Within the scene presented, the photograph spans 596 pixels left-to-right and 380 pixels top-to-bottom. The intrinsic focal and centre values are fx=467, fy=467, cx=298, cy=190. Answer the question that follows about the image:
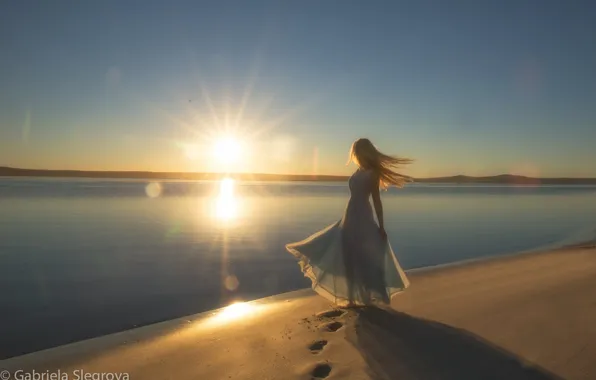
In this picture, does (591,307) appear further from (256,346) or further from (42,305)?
(42,305)

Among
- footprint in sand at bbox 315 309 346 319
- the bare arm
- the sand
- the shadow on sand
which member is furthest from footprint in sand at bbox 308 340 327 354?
the bare arm

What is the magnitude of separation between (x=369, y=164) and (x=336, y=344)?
2540 millimetres

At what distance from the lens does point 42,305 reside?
7.93m

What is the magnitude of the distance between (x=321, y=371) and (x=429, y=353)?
1.20 m

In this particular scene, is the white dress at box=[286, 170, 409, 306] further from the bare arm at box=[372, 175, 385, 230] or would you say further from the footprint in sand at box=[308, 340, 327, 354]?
the footprint in sand at box=[308, 340, 327, 354]

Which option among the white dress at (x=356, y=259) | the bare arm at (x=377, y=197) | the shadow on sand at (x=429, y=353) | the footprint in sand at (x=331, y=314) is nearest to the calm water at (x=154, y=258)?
the footprint in sand at (x=331, y=314)

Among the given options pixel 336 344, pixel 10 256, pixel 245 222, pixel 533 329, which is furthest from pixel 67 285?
pixel 245 222

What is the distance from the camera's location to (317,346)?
16.8 ft

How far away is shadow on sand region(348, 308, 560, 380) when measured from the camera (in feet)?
14.3

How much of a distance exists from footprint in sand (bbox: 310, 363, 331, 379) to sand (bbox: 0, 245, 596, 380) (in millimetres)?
10

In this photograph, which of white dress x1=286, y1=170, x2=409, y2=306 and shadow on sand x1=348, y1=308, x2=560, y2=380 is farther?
white dress x1=286, y1=170, x2=409, y2=306

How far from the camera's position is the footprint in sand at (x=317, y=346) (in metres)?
5.00

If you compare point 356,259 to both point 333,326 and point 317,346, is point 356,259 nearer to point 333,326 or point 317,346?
point 333,326

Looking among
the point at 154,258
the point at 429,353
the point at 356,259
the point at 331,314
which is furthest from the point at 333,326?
the point at 154,258
